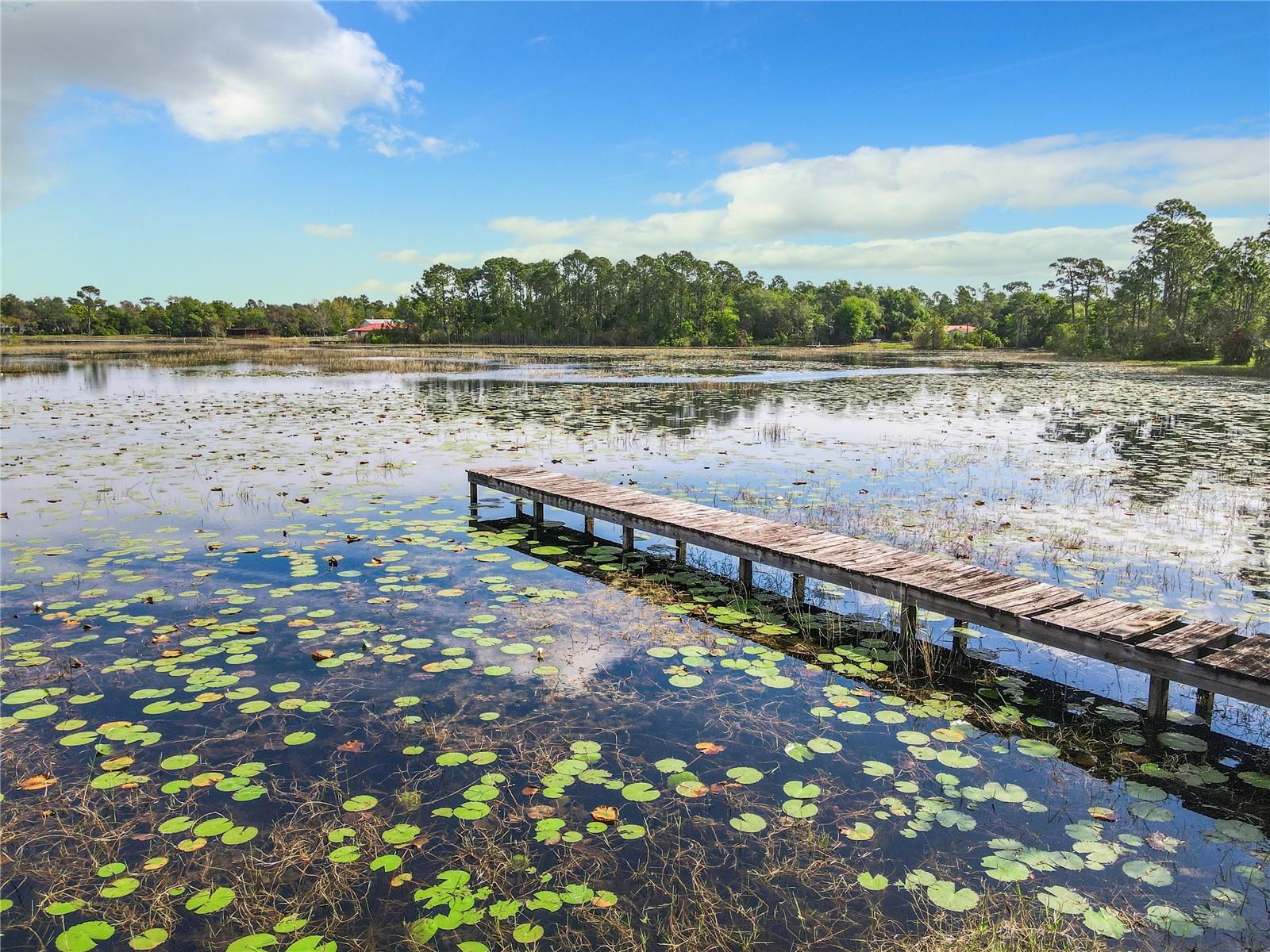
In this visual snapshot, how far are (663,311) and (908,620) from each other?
328ft

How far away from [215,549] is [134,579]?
1.08 metres

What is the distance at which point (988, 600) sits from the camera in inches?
231

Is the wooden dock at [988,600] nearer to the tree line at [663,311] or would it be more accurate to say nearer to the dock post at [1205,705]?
the dock post at [1205,705]

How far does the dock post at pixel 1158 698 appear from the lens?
513 cm

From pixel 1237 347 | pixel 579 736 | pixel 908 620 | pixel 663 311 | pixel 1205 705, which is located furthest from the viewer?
pixel 663 311

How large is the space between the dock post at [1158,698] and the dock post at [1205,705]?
0.94 feet

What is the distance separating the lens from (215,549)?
28.9 ft

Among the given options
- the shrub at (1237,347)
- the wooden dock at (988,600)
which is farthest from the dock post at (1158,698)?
the shrub at (1237,347)

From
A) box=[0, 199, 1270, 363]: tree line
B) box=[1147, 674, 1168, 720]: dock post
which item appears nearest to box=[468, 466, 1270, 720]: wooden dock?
box=[1147, 674, 1168, 720]: dock post

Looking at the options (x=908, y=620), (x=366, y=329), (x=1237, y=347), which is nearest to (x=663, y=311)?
(x=366, y=329)

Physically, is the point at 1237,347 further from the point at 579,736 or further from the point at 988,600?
the point at 579,736

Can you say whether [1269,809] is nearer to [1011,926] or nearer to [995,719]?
[995,719]

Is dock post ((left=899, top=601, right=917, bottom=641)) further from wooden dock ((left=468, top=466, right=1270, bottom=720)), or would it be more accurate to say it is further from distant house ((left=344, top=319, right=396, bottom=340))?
distant house ((left=344, top=319, right=396, bottom=340))

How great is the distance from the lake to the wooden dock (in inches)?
17.0
